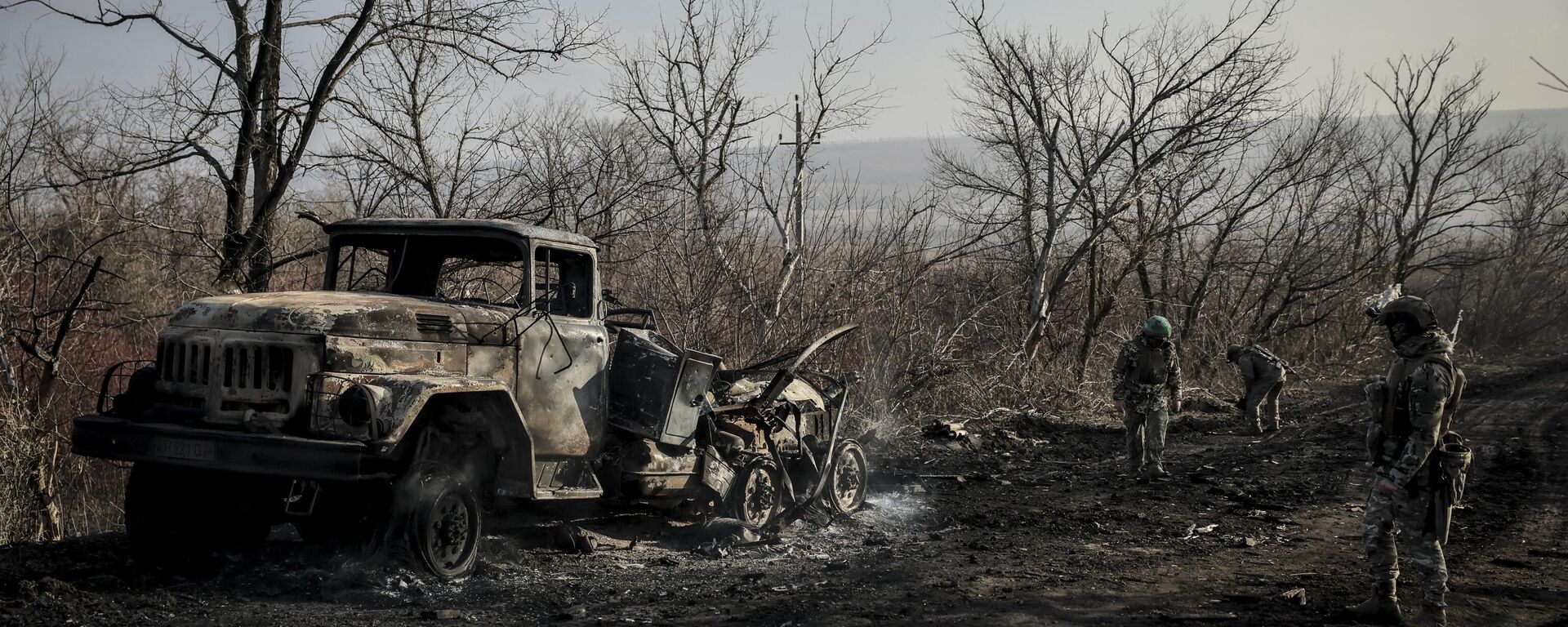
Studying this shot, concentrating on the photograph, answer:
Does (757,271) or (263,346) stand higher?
(757,271)

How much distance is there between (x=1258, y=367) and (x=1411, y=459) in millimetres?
10967

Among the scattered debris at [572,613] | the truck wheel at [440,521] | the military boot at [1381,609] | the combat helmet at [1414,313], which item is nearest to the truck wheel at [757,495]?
the truck wheel at [440,521]

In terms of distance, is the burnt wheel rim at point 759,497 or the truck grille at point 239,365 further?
the burnt wheel rim at point 759,497

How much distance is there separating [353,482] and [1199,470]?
9.65 metres

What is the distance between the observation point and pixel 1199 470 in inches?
479

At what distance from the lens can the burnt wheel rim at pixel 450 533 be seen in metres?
5.85

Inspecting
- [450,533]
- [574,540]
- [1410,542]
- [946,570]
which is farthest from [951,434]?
[450,533]

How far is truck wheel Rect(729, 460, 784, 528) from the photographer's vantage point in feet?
26.8

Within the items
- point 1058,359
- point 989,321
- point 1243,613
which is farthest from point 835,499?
point 1058,359

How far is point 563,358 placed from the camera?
22.6 ft

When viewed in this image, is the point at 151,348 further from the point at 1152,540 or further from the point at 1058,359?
the point at 1152,540

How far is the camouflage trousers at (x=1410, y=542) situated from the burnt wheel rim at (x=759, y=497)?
4.15 m

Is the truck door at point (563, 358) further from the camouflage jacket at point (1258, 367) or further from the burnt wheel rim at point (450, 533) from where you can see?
the camouflage jacket at point (1258, 367)

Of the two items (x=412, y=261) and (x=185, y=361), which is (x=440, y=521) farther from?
(x=412, y=261)
